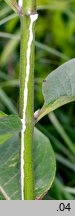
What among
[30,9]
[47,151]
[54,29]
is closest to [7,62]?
[54,29]

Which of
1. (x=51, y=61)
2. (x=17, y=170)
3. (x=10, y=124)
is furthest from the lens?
(x=51, y=61)

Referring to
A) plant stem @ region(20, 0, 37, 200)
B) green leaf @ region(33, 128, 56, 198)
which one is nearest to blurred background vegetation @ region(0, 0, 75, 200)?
green leaf @ region(33, 128, 56, 198)

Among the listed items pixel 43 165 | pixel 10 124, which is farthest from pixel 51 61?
pixel 10 124

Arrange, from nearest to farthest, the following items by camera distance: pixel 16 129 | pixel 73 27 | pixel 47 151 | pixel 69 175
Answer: pixel 16 129 < pixel 47 151 < pixel 69 175 < pixel 73 27

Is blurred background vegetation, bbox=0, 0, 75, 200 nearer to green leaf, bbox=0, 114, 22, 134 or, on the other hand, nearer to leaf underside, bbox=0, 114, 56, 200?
leaf underside, bbox=0, 114, 56, 200

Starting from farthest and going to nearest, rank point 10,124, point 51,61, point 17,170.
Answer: point 51,61 < point 17,170 < point 10,124

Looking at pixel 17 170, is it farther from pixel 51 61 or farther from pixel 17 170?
pixel 51 61

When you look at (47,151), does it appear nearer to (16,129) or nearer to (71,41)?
(16,129)
